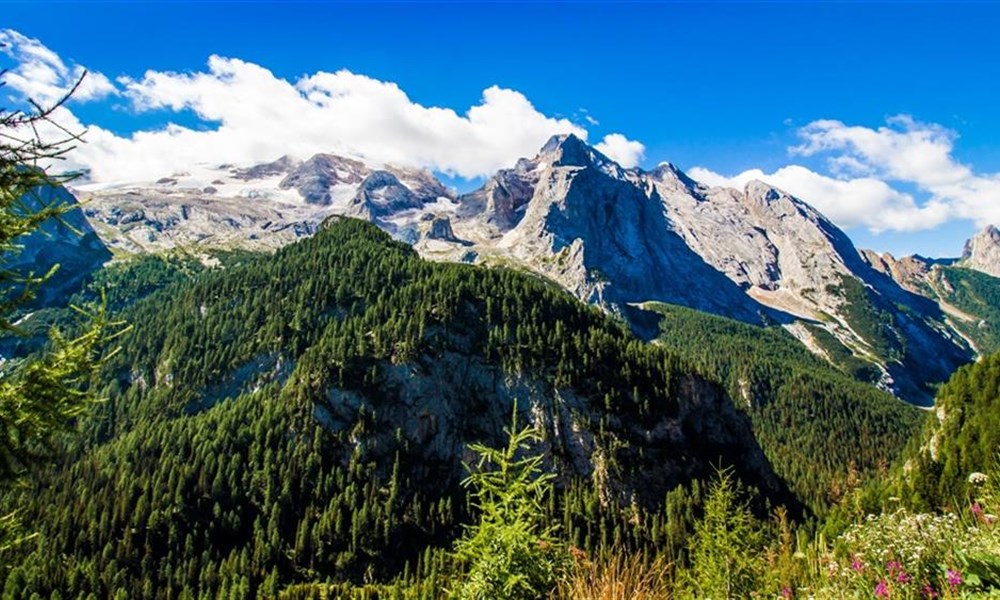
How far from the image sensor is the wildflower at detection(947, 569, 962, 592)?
5.80m

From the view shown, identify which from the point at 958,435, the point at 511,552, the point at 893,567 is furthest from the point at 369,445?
the point at 893,567

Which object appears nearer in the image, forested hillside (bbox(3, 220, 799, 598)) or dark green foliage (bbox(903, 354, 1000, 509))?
dark green foliage (bbox(903, 354, 1000, 509))

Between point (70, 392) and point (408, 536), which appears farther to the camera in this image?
point (408, 536)

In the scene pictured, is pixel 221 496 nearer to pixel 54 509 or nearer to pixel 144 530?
pixel 144 530

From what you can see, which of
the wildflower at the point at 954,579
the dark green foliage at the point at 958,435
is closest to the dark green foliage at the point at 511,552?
the wildflower at the point at 954,579

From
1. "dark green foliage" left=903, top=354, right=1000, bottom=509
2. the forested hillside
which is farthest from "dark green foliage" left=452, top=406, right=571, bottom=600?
the forested hillside

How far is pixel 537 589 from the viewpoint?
10.1m

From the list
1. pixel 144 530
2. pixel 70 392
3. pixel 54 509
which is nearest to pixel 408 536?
pixel 144 530

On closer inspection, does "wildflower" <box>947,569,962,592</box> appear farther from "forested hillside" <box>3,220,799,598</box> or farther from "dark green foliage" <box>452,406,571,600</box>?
"forested hillside" <box>3,220,799,598</box>

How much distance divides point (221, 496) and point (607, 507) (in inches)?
3778

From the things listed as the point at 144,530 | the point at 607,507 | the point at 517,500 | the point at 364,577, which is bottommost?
the point at 364,577

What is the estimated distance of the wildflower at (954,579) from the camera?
5797mm

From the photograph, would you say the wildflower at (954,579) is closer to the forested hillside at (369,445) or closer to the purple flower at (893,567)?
the purple flower at (893,567)

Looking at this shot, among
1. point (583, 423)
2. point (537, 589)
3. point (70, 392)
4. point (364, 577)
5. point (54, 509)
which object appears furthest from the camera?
point (583, 423)
